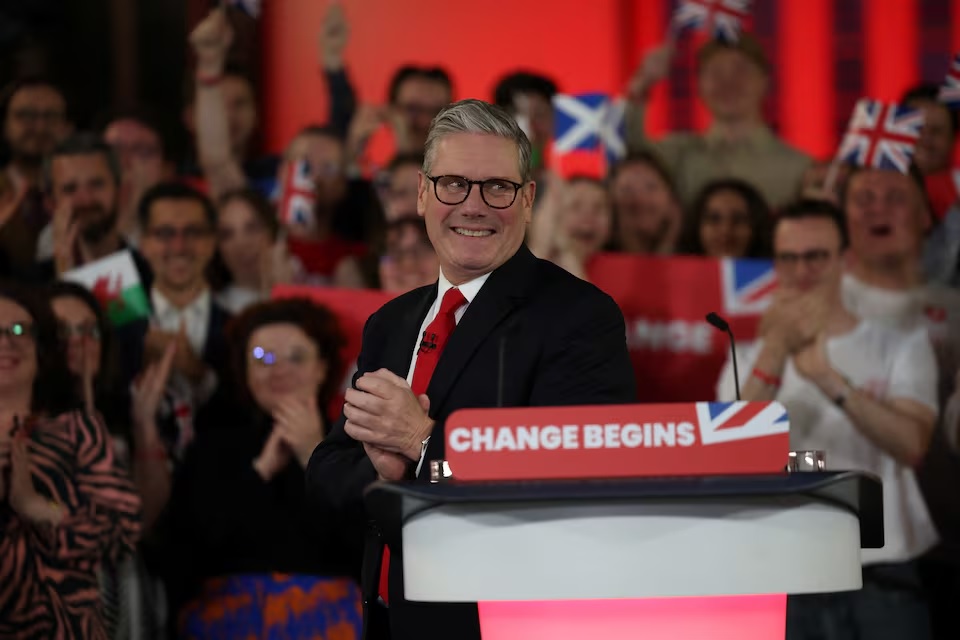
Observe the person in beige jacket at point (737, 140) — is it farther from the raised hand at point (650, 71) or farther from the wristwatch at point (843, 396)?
the wristwatch at point (843, 396)

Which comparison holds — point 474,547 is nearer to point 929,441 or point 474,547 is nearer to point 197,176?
point 929,441

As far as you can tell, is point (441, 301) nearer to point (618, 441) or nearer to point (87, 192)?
point (618, 441)

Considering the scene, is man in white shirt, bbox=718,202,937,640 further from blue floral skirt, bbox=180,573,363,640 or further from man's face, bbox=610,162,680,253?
blue floral skirt, bbox=180,573,363,640

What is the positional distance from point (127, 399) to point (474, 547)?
2.50 metres

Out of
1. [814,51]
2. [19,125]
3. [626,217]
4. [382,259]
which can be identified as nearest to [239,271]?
[382,259]

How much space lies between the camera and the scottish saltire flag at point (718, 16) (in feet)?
16.4

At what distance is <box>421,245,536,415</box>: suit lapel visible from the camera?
83.0 inches

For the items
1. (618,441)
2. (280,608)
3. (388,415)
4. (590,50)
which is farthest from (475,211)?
(590,50)

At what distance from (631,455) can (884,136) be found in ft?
9.54

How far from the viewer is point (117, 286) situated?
13.5 feet

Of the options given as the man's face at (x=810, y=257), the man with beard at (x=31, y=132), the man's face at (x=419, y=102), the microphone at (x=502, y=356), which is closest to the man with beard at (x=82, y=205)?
the man with beard at (x=31, y=132)

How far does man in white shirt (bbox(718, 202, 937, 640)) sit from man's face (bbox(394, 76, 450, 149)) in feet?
5.12

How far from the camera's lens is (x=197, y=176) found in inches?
213

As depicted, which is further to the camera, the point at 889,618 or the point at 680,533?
the point at 889,618
